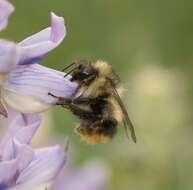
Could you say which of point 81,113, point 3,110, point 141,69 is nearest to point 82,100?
point 81,113

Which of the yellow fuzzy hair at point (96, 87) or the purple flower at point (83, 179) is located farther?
the purple flower at point (83, 179)

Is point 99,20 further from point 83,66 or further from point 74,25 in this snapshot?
point 83,66

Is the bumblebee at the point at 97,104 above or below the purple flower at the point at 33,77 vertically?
below

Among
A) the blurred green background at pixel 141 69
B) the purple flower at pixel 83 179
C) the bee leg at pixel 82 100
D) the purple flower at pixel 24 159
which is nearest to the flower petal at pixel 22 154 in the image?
the purple flower at pixel 24 159

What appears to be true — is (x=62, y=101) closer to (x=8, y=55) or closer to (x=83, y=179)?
(x=8, y=55)

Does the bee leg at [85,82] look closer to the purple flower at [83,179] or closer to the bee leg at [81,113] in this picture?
the bee leg at [81,113]

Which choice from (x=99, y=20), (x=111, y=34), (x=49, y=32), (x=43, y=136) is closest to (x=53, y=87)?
(x=49, y=32)

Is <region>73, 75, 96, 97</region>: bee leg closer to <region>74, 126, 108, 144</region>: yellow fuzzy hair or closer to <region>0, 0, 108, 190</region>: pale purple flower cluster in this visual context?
<region>0, 0, 108, 190</region>: pale purple flower cluster

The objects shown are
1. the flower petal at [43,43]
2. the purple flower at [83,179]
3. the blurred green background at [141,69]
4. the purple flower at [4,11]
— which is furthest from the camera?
the blurred green background at [141,69]

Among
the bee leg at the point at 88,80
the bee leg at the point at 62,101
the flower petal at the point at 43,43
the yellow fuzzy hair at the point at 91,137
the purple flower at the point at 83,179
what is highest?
the flower petal at the point at 43,43
